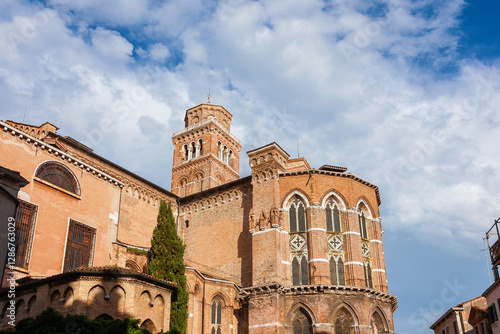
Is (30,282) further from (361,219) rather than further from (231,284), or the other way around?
(361,219)

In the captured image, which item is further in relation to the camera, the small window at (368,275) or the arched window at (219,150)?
the arched window at (219,150)

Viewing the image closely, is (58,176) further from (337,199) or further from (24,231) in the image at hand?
(337,199)

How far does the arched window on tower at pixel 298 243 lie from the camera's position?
29375 mm

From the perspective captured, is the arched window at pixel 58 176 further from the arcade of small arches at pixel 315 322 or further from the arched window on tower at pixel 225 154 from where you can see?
the arched window on tower at pixel 225 154

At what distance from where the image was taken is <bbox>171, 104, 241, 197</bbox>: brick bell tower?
52594 millimetres

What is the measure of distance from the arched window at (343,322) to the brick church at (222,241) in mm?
57

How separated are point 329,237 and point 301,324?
18.6ft

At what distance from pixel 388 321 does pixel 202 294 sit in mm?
11305

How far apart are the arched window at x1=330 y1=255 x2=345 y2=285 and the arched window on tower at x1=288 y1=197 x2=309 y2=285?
1.54 meters

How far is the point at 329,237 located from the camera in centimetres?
3048

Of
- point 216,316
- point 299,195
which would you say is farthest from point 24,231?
point 299,195

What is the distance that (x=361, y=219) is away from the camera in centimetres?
3228

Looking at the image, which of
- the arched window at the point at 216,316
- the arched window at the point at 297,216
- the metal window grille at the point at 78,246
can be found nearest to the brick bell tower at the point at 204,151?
the arched window at the point at 297,216

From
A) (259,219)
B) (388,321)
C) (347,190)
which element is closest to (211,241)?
(259,219)
